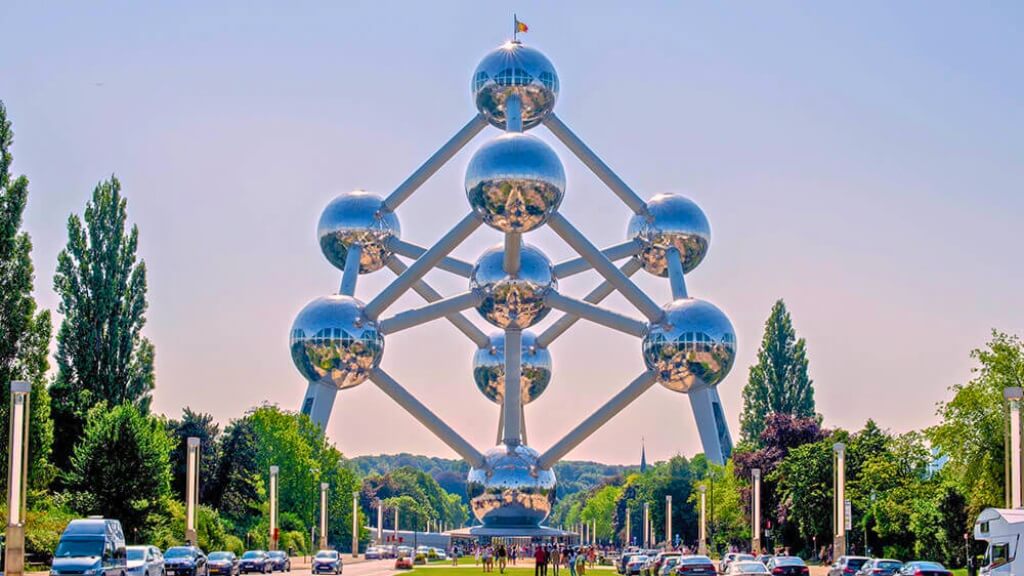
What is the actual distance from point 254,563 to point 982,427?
24299 mm

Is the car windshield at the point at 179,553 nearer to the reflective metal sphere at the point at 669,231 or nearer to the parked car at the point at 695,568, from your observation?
the parked car at the point at 695,568

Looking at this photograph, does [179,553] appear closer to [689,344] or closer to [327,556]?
[327,556]

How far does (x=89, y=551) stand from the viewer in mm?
33188

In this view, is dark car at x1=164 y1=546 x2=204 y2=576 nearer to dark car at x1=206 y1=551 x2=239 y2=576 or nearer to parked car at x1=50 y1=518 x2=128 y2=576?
dark car at x1=206 y1=551 x2=239 y2=576

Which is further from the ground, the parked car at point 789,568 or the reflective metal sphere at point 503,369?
the reflective metal sphere at point 503,369

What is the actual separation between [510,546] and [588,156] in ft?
57.7

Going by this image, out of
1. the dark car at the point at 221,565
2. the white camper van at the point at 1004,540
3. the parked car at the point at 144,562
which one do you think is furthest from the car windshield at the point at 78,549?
the white camper van at the point at 1004,540

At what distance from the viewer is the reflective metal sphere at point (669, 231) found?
61.9 m

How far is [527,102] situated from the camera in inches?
2280

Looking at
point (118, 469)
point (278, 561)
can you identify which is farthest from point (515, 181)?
point (278, 561)

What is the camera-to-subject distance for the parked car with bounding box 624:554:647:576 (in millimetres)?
55406

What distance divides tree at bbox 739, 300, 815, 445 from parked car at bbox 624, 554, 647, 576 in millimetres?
35918

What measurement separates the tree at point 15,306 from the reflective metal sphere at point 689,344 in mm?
21452

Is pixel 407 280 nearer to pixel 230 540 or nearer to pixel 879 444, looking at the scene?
pixel 230 540
